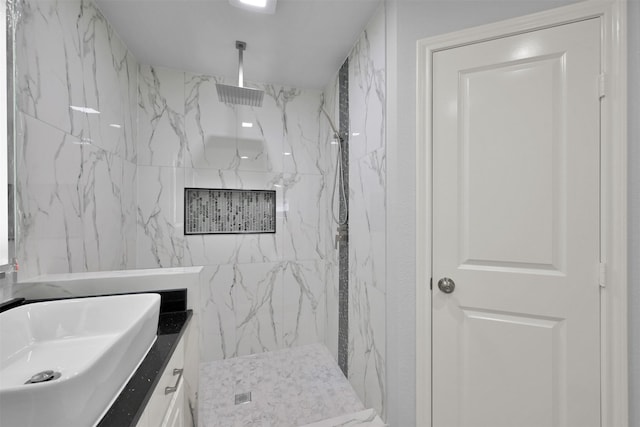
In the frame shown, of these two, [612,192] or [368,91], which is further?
[368,91]

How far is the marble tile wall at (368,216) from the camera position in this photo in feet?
4.87

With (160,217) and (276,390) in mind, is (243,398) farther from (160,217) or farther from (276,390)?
(160,217)

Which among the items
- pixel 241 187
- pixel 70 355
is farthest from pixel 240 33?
pixel 70 355

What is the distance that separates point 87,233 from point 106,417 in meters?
1.20

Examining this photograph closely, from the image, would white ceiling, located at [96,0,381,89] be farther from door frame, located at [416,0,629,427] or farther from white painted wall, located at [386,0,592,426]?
door frame, located at [416,0,629,427]

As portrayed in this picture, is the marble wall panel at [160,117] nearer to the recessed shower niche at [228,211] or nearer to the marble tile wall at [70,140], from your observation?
the marble tile wall at [70,140]

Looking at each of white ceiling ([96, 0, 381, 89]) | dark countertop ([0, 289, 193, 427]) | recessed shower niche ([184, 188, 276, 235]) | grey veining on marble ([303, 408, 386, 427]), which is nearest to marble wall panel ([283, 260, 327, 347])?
recessed shower niche ([184, 188, 276, 235])

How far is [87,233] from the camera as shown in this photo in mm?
1416

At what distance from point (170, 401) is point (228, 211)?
158cm

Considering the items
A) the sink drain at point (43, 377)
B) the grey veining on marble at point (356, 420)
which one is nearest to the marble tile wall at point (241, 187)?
the grey veining on marble at point (356, 420)

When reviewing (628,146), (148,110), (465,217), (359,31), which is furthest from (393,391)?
(148,110)

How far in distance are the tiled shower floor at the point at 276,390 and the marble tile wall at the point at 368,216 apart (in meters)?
0.21

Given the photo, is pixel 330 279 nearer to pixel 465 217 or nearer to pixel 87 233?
pixel 465 217

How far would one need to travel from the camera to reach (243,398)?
1.77m
